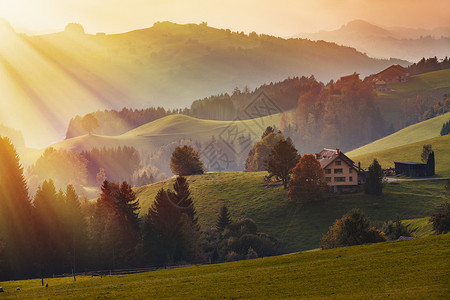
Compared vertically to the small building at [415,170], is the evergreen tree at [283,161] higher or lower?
higher

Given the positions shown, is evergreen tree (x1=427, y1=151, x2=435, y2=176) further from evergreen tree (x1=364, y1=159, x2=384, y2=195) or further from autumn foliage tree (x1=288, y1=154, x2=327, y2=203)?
autumn foliage tree (x1=288, y1=154, x2=327, y2=203)

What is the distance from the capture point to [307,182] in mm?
113062

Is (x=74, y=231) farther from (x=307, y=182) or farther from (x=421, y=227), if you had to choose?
(x=421, y=227)

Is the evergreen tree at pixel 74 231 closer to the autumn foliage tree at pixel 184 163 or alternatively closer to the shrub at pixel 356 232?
the shrub at pixel 356 232

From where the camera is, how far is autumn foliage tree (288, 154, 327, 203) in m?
112

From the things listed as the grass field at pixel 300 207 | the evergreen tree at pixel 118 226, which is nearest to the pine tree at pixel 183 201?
the grass field at pixel 300 207

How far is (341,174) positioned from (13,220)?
238 ft

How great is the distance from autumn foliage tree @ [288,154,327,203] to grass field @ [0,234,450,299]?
192 feet

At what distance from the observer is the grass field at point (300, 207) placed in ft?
331

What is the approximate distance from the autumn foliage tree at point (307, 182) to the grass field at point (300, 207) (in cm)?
214

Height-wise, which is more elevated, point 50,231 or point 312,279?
point 50,231

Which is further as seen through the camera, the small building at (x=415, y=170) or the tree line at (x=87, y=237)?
the small building at (x=415, y=170)

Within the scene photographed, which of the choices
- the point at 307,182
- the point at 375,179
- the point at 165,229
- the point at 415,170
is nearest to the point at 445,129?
the point at 415,170

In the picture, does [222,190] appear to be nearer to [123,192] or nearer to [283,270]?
[123,192]
